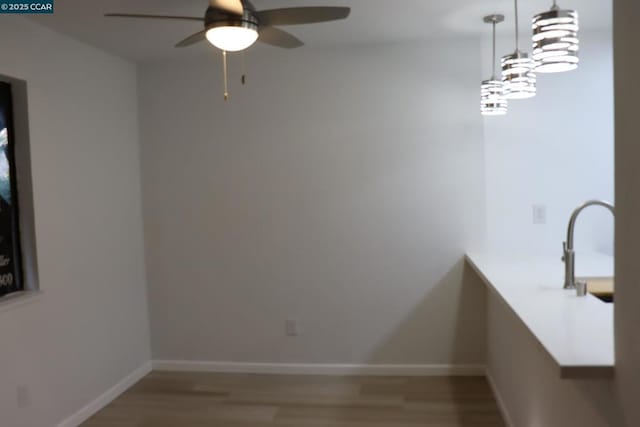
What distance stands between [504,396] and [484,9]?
2.20 metres

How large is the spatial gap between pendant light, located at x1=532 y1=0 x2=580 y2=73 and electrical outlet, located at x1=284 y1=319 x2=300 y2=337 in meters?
2.78

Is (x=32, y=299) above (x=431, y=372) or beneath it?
above

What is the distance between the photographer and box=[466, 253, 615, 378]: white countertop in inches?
65.4

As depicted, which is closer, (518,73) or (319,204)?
(518,73)

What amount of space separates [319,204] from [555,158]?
5.37 ft

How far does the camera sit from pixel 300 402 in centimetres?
367

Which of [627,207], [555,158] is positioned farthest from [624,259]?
[555,158]

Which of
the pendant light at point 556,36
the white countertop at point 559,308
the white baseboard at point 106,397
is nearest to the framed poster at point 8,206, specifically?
the white baseboard at point 106,397

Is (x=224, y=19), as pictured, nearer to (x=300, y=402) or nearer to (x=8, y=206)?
(x=8, y=206)

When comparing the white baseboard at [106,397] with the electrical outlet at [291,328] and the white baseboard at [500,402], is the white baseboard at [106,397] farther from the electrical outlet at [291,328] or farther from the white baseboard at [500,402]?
the white baseboard at [500,402]

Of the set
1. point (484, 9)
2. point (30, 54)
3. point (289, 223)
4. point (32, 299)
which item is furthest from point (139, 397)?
point (484, 9)

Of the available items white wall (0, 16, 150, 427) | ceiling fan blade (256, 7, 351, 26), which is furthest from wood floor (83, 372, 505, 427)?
ceiling fan blade (256, 7, 351, 26)

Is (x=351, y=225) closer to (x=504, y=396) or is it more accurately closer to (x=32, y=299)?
(x=504, y=396)

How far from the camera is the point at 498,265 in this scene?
3.38 m
